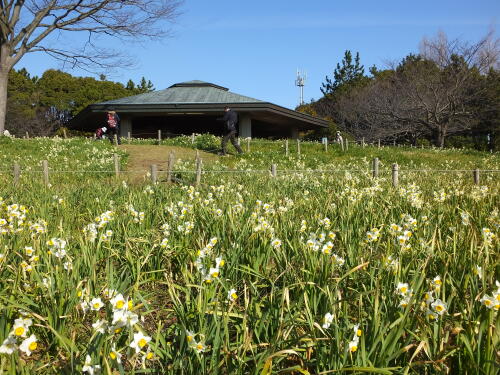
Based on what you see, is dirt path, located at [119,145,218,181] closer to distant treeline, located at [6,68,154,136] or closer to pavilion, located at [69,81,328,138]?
pavilion, located at [69,81,328,138]

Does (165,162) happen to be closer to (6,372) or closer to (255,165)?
(255,165)

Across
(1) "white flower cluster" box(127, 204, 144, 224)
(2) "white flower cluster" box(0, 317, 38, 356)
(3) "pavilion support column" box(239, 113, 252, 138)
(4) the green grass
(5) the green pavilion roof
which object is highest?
(5) the green pavilion roof

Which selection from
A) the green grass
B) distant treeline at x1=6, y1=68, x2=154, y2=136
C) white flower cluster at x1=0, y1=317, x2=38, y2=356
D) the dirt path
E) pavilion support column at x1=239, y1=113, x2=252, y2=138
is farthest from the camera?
distant treeline at x1=6, y1=68, x2=154, y2=136

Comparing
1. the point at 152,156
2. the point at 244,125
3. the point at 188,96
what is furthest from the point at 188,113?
the point at 152,156

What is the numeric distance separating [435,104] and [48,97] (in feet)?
133

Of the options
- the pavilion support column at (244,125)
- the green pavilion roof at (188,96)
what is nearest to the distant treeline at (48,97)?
the green pavilion roof at (188,96)

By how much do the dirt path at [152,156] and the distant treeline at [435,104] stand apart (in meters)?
23.7

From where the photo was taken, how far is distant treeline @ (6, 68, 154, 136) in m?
46.2

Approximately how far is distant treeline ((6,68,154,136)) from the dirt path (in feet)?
104

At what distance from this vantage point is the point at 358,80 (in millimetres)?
57219

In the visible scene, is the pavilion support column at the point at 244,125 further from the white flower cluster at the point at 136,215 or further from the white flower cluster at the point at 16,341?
the white flower cluster at the point at 16,341

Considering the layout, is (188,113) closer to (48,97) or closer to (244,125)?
(244,125)

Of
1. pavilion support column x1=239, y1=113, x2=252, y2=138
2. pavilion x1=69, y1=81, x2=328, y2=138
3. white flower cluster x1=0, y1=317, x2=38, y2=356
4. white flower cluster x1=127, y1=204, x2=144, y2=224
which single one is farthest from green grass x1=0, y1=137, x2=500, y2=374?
pavilion support column x1=239, y1=113, x2=252, y2=138

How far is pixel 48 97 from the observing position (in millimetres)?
50688
